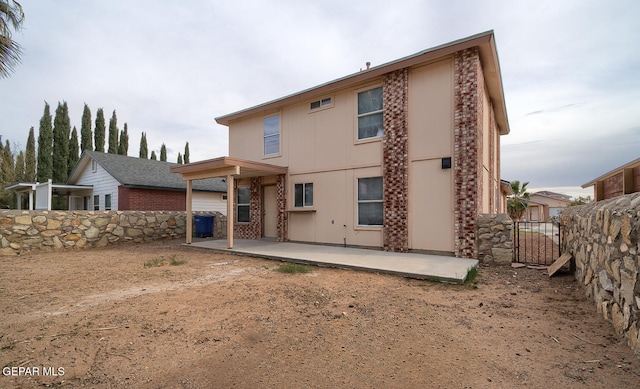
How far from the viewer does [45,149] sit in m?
27.0

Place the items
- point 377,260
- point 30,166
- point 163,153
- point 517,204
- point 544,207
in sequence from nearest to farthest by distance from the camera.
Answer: point 377,260 < point 30,166 < point 517,204 < point 544,207 < point 163,153

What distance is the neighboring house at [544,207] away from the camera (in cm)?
3281

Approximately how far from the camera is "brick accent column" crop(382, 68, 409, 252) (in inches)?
328

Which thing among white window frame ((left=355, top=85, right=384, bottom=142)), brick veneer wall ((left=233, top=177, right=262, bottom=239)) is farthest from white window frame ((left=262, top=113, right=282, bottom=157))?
white window frame ((left=355, top=85, right=384, bottom=142))

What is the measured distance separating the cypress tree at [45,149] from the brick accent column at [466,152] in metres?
34.2

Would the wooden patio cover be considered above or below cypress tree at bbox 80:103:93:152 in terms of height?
below

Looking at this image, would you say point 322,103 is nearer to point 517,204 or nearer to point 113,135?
point 517,204

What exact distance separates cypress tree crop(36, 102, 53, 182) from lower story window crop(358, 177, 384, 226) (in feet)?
103

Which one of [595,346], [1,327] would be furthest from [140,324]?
[595,346]

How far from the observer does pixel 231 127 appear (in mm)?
13070

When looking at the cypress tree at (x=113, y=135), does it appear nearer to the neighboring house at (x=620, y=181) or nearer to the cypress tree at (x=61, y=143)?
the cypress tree at (x=61, y=143)

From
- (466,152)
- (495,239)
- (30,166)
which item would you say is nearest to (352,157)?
(466,152)

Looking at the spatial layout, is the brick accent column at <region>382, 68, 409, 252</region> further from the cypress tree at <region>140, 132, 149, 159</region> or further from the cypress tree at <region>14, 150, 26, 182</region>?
the cypress tree at <region>140, 132, 149, 159</region>

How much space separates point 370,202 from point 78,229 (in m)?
10.3
